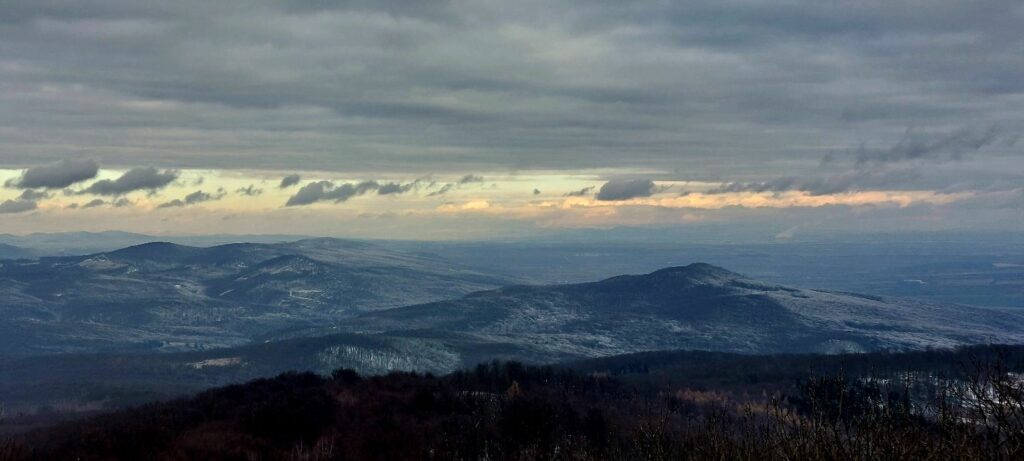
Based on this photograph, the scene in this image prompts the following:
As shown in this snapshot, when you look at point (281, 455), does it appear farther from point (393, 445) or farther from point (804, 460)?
point (804, 460)

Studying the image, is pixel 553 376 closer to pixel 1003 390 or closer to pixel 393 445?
pixel 393 445

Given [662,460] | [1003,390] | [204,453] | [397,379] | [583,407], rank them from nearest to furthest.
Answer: [1003,390]
[662,460]
[204,453]
[397,379]
[583,407]

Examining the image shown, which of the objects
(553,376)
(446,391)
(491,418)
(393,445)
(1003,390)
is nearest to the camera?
(1003,390)

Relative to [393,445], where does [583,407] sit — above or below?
below

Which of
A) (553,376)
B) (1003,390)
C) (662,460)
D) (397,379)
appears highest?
(1003,390)

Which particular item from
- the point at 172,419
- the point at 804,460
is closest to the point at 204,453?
the point at 172,419

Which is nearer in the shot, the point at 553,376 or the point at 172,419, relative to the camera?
the point at 172,419
